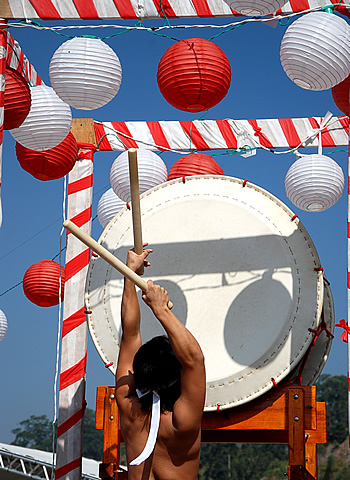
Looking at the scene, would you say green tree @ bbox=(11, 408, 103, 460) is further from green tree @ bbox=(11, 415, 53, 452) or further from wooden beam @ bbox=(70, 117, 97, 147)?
wooden beam @ bbox=(70, 117, 97, 147)

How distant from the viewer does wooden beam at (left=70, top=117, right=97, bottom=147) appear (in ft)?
18.4

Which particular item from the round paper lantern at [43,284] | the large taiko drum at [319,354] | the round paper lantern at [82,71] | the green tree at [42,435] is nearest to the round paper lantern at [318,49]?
the round paper lantern at [82,71]

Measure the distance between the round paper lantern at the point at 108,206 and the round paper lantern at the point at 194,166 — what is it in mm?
554

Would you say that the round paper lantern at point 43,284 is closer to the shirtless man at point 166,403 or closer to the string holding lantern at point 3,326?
the string holding lantern at point 3,326

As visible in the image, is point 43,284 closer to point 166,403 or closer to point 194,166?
point 194,166

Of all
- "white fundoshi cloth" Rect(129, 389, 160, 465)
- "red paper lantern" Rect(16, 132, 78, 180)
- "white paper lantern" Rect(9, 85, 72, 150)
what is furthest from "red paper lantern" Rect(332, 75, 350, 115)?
"white fundoshi cloth" Rect(129, 389, 160, 465)

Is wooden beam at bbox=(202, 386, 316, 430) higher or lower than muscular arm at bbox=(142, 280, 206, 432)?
higher

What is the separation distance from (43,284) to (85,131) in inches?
58.6

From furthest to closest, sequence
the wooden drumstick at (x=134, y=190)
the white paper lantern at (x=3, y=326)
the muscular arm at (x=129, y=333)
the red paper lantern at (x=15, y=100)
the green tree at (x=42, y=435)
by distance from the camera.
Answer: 1. the green tree at (x=42, y=435)
2. the white paper lantern at (x=3, y=326)
3. the red paper lantern at (x=15, y=100)
4. the muscular arm at (x=129, y=333)
5. the wooden drumstick at (x=134, y=190)

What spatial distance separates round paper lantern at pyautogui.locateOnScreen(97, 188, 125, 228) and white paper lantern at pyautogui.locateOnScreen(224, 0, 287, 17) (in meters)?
2.35

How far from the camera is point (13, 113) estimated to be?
161 inches

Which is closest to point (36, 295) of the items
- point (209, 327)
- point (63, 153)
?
point (63, 153)

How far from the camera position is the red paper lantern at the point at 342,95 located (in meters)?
4.40

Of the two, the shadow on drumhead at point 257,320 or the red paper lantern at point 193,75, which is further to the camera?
the red paper lantern at point 193,75
